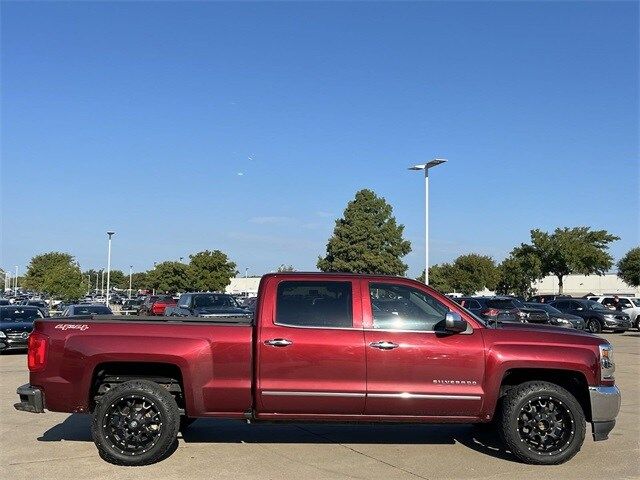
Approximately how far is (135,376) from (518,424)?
13.2 feet

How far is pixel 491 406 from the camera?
22.4 ft

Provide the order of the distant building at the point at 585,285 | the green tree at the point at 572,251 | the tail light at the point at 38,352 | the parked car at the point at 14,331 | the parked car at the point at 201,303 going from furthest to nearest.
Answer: the distant building at the point at 585,285, the green tree at the point at 572,251, the parked car at the point at 201,303, the parked car at the point at 14,331, the tail light at the point at 38,352

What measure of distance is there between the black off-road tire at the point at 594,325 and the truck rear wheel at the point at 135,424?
2727cm

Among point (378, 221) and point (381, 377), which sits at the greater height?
point (378, 221)

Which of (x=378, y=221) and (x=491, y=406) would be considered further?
(x=378, y=221)

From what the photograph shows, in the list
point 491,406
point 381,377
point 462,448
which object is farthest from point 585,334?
point 381,377

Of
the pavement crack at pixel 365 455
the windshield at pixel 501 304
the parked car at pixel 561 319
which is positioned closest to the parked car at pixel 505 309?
the windshield at pixel 501 304

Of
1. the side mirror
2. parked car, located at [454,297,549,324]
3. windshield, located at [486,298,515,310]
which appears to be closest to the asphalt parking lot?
the side mirror

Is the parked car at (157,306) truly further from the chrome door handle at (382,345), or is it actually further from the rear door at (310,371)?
the chrome door handle at (382,345)

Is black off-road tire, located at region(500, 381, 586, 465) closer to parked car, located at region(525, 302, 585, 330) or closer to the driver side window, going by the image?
the driver side window

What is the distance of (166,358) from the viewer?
6.70 metres

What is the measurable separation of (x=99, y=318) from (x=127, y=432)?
4.32 feet

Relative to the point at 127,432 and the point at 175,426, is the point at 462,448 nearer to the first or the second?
the point at 175,426

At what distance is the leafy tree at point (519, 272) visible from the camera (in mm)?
61459
